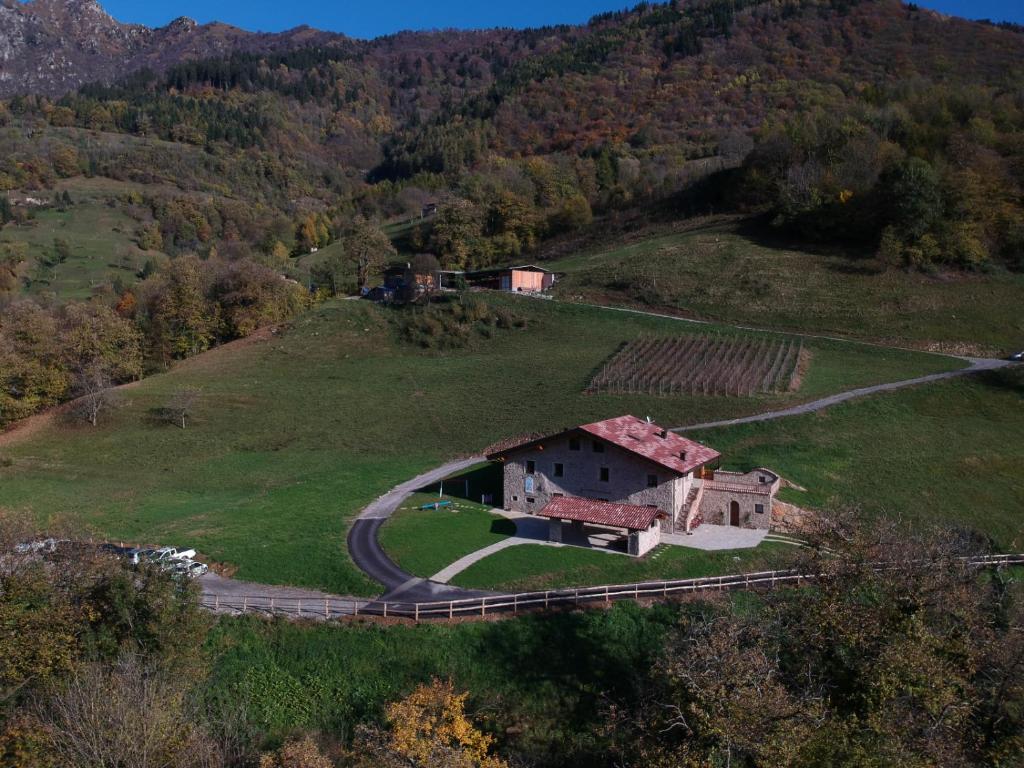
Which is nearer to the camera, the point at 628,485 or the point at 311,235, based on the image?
the point at 628,485

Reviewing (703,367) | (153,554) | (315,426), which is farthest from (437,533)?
(703,367)

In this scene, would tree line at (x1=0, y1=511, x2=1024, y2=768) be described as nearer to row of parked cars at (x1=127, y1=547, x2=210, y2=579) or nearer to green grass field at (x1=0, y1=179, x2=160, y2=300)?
row of parked cars at (x1=127, y1=547, x2=210, y2=579)

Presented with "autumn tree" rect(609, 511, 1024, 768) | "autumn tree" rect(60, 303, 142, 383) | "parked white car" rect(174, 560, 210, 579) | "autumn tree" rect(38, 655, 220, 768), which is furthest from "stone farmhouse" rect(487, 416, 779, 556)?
"autumn tree" rect(60, 303, 142, 383)

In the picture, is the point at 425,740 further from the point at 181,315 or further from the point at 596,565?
the point at 181,315

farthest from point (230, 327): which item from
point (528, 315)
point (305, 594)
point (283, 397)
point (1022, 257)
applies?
point (1022, 257)

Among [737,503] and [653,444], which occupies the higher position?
[653,444]

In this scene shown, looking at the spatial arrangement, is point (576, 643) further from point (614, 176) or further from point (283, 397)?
point (614, 176)

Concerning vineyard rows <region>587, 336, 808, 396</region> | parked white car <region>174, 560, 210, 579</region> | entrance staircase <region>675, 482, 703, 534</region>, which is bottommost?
parked white car <region>174, 560, 210, 579</region>
